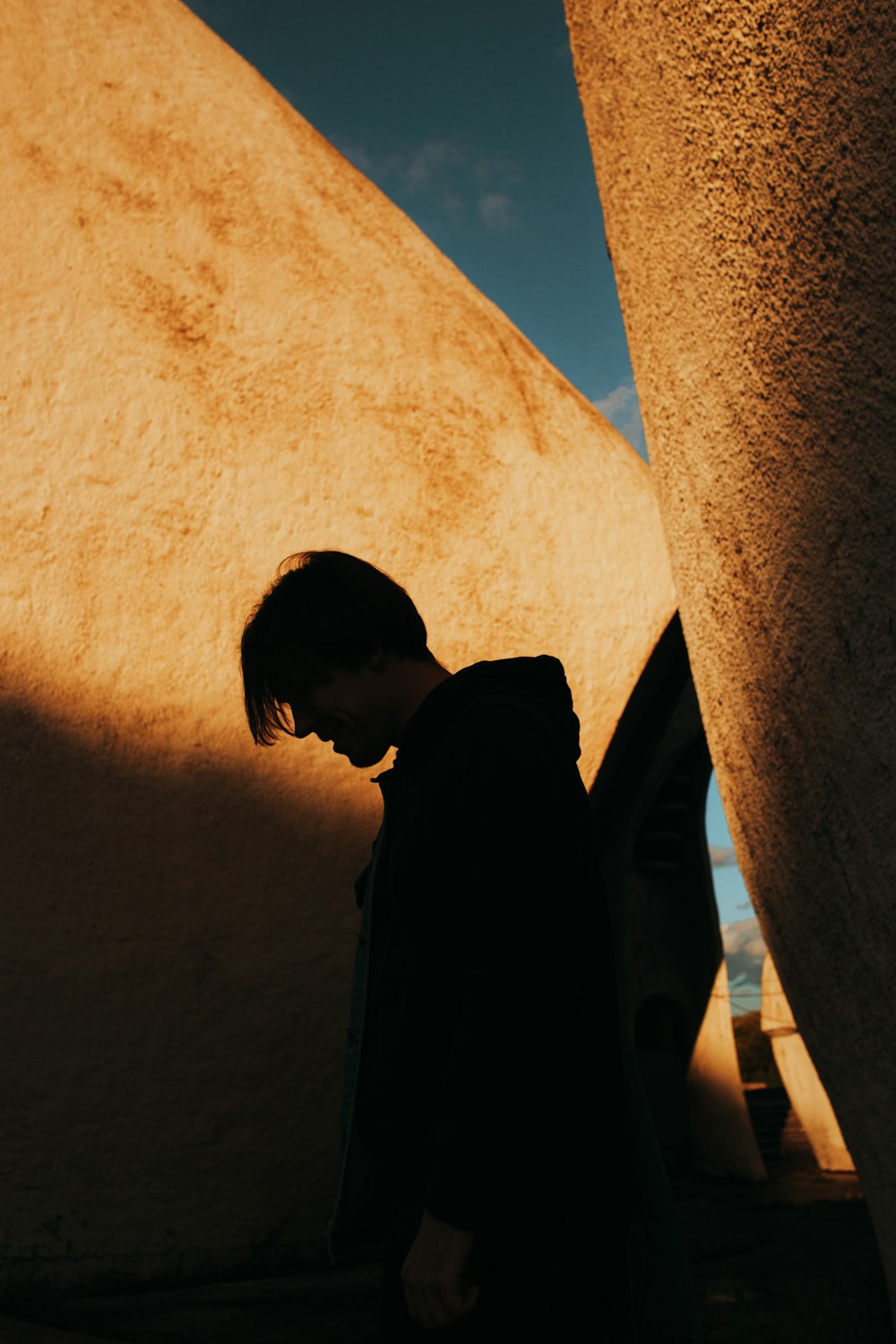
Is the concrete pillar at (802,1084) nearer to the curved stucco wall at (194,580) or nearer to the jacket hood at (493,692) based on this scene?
the curved stucco wall at (194,580)

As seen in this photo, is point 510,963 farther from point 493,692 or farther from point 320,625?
point 320,625

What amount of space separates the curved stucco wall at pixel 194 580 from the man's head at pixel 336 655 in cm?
211

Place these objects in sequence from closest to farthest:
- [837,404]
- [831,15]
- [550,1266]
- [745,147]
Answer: [550,1266] < [831,15] < [837,404] < [745,147]

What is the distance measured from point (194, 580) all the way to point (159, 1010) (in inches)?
50.5

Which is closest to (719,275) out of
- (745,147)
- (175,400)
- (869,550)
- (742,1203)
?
(745,147)

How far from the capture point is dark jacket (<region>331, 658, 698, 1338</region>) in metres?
0.86

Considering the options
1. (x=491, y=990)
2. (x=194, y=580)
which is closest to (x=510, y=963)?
(x=491, y=990)

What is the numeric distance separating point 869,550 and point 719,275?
2.09 ft

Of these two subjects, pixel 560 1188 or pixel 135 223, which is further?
pixel 135 223

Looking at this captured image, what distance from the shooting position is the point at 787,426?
5.05ft

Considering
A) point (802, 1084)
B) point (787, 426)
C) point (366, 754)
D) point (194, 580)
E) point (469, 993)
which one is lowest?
point (469, 993)

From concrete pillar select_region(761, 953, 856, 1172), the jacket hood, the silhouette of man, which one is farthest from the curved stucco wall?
concrete pillar select_region(761, 953, 856, 1172)

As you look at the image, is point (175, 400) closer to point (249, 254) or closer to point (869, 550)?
point (249, 254)

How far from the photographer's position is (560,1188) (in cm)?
90
